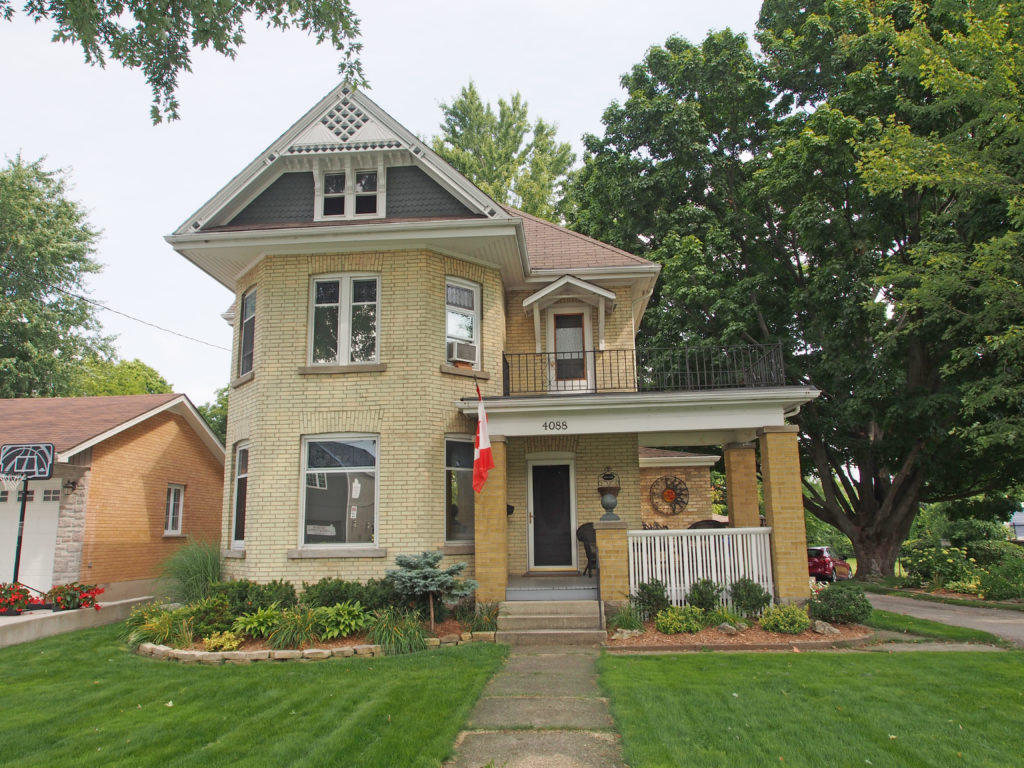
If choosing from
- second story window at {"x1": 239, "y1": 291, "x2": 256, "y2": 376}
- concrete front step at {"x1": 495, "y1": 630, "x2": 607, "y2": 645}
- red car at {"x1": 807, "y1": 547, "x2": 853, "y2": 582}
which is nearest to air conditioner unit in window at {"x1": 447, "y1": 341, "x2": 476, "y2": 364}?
second story window at {"x1": 239, "y1": 291, "x2": 256, "y2": 376}

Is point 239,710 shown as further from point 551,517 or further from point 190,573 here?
point 551,517

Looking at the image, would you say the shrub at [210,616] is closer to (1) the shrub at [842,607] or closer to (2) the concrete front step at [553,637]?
(2) the concrete front step at [553,637]

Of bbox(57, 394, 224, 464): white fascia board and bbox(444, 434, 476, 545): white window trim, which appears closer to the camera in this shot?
bbox(444, 434, 476, 545): white window trim

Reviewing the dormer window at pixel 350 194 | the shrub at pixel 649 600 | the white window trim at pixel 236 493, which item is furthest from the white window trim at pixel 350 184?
the shrub at pixel 649 600

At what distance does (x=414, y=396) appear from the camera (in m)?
12.1

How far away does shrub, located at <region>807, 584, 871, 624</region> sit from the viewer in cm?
1054

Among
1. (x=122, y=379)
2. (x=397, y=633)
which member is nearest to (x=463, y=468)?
(x=397, y=633)

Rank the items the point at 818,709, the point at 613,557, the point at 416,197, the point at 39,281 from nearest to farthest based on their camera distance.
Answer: the point at 818,709 < the point at 613,557 < the point at 416,197 < the point at 39,281

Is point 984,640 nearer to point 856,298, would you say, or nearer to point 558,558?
point 558,558

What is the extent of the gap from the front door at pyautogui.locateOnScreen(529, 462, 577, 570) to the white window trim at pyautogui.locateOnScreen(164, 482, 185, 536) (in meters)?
10.3

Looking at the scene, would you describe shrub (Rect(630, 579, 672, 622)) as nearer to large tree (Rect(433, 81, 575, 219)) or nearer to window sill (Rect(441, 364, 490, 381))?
window sill (Rect(441, 364, 490, 381))

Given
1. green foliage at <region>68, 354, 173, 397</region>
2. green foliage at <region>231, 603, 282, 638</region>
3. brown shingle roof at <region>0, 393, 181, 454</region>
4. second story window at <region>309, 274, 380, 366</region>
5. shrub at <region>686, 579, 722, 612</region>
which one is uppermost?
green foliage at <region>68, 354, 173, 397</region>

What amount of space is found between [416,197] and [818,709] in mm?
10409

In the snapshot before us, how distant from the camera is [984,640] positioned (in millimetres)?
10148
